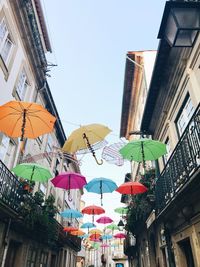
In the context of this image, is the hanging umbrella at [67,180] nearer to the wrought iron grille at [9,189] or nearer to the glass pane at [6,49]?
the wrought iron grille at [9,189]

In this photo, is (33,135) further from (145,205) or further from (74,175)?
(145,205)

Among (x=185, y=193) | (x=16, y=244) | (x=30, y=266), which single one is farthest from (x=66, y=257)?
(x=185, y=193)

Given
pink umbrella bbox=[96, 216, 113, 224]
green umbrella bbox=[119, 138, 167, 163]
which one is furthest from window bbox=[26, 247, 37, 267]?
green umbrella bbox=[119, 138, 167, 163]

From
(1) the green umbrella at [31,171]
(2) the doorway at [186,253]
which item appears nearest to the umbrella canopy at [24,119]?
(1) the green umbrella at [31,171]

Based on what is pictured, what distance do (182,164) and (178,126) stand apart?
9.00 ft

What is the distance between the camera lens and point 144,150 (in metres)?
8.34

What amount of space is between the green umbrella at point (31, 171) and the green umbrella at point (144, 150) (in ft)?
12.8

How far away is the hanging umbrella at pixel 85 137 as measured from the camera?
7.60 metres

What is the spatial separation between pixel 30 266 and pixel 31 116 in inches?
396

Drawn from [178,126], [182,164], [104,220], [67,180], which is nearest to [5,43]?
[67,180]

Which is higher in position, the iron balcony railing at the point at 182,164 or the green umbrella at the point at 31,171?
the green umbrella at the point at 31,171

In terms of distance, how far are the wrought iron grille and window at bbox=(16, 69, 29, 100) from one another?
4.61 metres

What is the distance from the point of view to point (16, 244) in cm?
1168

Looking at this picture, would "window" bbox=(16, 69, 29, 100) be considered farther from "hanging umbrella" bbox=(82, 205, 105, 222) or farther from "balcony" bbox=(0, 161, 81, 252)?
"hanging umbrella" bbox=(82, 205, 105, 222)
